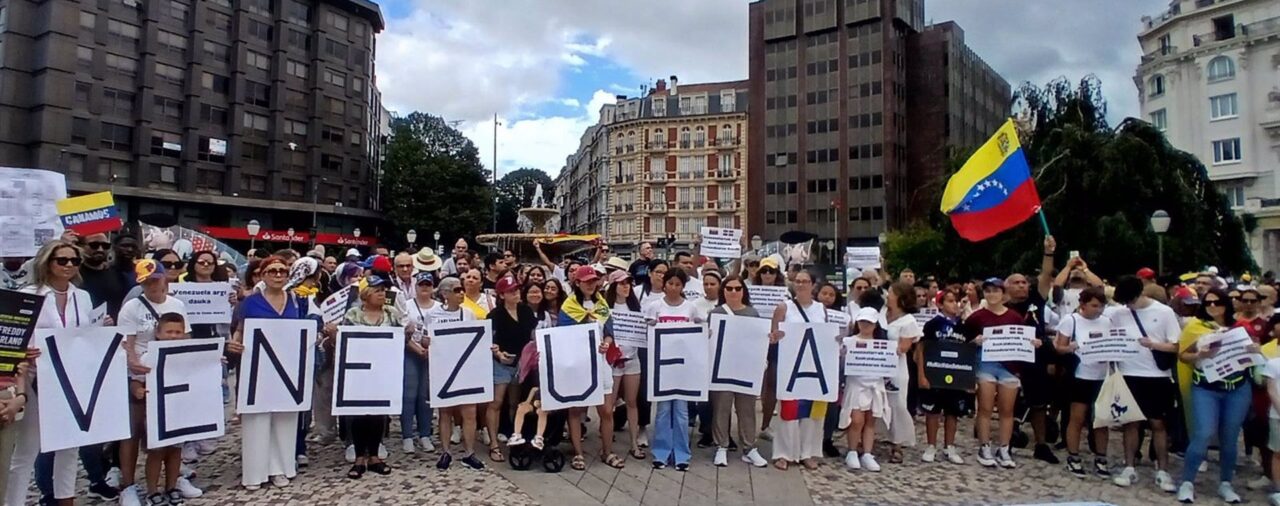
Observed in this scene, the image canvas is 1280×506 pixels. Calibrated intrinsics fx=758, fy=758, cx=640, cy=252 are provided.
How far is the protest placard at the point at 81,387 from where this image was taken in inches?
199

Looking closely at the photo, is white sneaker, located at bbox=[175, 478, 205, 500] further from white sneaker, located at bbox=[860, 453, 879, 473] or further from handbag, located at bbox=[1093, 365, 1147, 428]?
handbag, located at bbox=[1093, 365, 1147, 428]

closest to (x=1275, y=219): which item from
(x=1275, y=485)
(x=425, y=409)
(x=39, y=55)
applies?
(x=1275, y=485)

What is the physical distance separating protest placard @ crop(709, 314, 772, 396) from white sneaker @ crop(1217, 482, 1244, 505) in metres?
4.11

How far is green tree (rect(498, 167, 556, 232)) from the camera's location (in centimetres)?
10262

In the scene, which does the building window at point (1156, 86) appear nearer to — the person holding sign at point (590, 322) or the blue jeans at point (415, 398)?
the person holding sign at point (590, 322)

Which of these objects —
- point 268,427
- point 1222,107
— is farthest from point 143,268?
point 1222,107

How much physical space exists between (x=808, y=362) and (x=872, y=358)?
2.07 ft

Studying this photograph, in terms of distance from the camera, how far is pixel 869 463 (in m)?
7.53

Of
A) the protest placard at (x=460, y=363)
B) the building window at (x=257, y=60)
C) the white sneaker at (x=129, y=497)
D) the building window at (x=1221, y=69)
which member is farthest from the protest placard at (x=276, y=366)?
the building window at (x=1221, y=69)

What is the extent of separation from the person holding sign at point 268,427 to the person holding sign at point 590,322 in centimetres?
248

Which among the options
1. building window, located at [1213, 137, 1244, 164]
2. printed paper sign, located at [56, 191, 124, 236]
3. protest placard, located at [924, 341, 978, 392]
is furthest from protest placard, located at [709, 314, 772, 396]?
building window, located at [1213, 137, 1244, 164]

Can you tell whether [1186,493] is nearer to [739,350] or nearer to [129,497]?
[739,350]

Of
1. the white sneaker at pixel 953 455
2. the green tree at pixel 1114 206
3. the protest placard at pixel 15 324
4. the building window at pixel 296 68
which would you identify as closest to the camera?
the protest placard at pixel 15 324

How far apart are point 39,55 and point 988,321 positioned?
61540 millimetres
